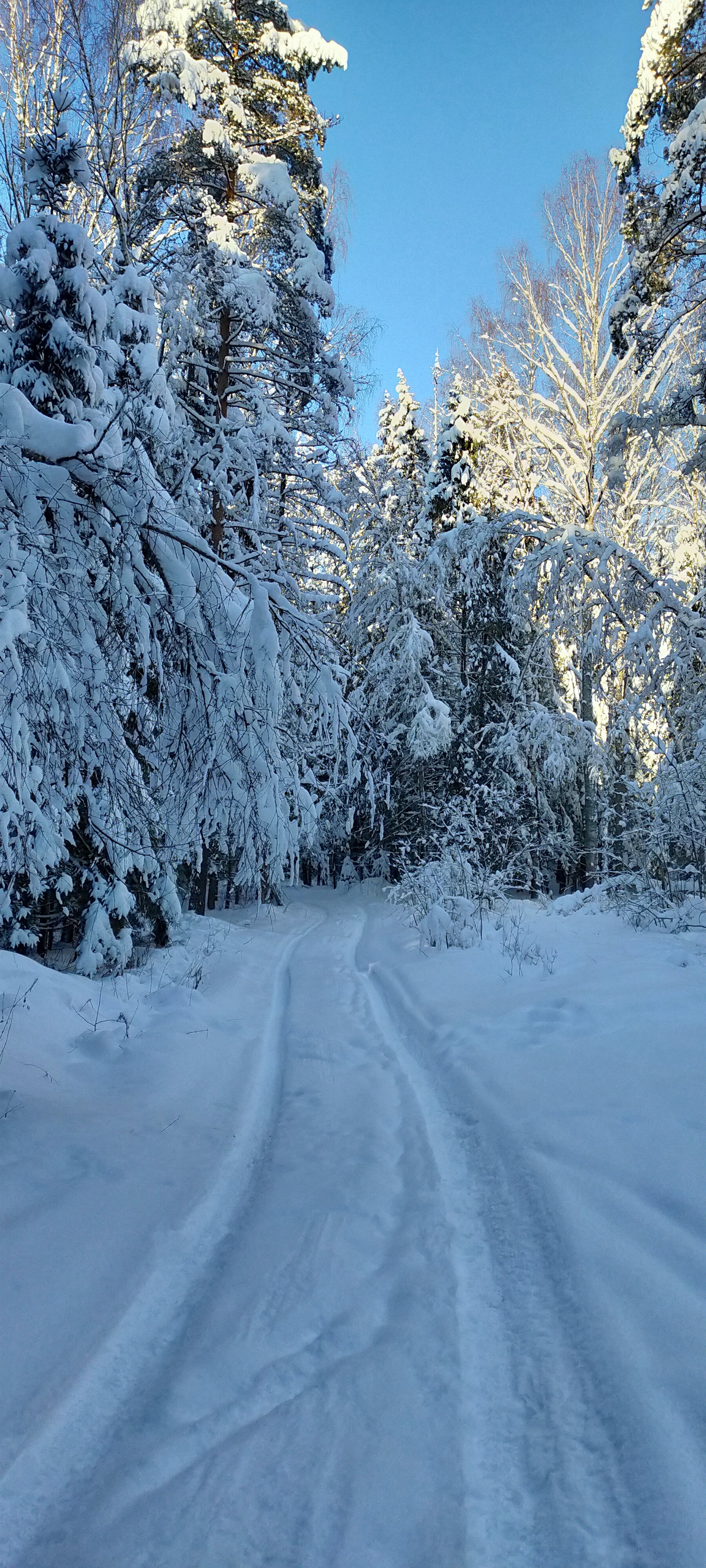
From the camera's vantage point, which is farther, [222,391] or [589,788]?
[589,788]

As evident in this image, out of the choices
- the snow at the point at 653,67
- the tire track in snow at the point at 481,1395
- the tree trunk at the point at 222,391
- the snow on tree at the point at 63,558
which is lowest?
the tire track in snow at the point at 481,1395

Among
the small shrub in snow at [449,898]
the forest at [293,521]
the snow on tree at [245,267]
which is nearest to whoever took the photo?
the forest at [293,521]

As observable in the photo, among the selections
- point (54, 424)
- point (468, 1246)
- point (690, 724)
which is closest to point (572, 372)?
point (690, 724)

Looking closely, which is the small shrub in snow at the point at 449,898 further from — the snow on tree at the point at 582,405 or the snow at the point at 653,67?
the snow at the point at 653,67

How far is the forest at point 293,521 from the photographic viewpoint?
3404 mm

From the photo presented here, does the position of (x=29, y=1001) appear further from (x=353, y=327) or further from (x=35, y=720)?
(x=353, y=327)

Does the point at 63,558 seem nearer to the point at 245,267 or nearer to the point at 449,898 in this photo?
the point at 245,267

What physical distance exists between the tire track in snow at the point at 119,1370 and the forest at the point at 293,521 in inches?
64.5

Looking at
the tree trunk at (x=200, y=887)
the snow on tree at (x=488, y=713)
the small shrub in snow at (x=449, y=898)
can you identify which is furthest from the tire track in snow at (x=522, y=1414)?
the snow on tree at (x=488, y=713)

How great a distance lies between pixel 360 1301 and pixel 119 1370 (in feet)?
2.66

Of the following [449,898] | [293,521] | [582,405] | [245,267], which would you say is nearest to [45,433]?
[293,521]

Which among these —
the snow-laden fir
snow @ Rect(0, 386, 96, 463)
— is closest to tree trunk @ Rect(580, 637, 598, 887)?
the snow-laden fir

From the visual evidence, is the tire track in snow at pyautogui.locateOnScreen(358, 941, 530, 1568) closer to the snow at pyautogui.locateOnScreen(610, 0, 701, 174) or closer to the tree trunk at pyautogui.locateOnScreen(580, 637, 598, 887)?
the tree trunk at pyautogui.locateOnScreen(580, 637, 598, 887)

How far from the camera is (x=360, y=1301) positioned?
8.16ft
